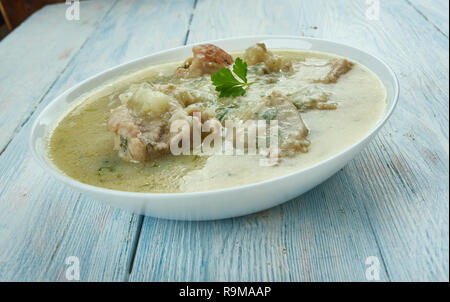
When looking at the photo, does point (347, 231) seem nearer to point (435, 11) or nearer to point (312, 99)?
point (312, 99)

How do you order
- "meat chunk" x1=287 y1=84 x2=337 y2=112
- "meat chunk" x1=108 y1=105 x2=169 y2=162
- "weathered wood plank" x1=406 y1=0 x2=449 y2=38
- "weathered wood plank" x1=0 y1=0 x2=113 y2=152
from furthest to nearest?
1. "weathered wood plank" x1=406 y1=0 x2=449 y2=38
2. "weathered wood plank" x1=0 y1=0 x2=113 y2=152
3. "meat chunk" x1=287 y1=84 x2=337 y2=112
4. "meat chunk" x1=108 y1=105 x2=169 y2=162

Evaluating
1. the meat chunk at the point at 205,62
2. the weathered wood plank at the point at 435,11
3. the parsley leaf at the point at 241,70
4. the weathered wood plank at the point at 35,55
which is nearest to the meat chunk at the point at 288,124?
the parsley leaf at the point at 241,70

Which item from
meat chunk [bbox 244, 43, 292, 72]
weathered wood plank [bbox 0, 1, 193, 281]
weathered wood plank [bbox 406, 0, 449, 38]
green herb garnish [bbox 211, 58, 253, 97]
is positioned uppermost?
green herb garnish [bbox 211, 58, 253, 97]

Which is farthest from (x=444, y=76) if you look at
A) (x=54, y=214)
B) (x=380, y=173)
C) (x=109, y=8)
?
(x=109, y=8)

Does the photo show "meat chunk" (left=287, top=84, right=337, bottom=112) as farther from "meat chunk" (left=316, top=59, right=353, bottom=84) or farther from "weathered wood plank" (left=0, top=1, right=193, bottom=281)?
"weathered wood plank" (left=0, top=1, right=193, bottom=281)

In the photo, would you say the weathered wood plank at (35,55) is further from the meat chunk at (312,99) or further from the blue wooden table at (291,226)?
the meat chunk at (312,99)

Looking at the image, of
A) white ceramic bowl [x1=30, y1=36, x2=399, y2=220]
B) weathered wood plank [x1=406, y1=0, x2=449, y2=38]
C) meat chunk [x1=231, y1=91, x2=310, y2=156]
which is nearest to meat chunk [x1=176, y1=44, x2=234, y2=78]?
meat chunk [x1=231, y1=91, x2=310, y2=156]
